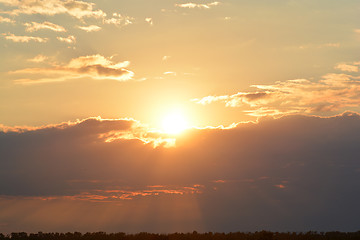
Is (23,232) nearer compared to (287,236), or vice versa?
(287,236)

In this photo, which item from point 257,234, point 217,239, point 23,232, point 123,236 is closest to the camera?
point 257,234

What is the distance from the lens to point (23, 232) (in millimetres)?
114562

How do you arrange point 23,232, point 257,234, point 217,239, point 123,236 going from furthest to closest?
point 23,232 → point 123,236 → point 217,239 → point 257,234

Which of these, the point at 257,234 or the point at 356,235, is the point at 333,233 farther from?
the point at 257,234

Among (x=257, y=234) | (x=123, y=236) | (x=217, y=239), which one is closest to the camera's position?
(x=257, y=234)

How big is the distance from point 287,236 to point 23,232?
181ft

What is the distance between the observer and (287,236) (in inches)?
3856

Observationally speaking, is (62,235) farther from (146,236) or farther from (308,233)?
(308,233)

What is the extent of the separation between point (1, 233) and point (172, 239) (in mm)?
38337

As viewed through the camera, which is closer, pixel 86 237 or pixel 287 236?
pixel 287 236

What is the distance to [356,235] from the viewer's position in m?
101

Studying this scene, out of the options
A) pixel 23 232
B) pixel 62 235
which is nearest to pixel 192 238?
pixel 62 235

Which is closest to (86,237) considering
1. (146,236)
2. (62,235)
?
(62,235)

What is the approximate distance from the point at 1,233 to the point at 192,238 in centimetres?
4187
